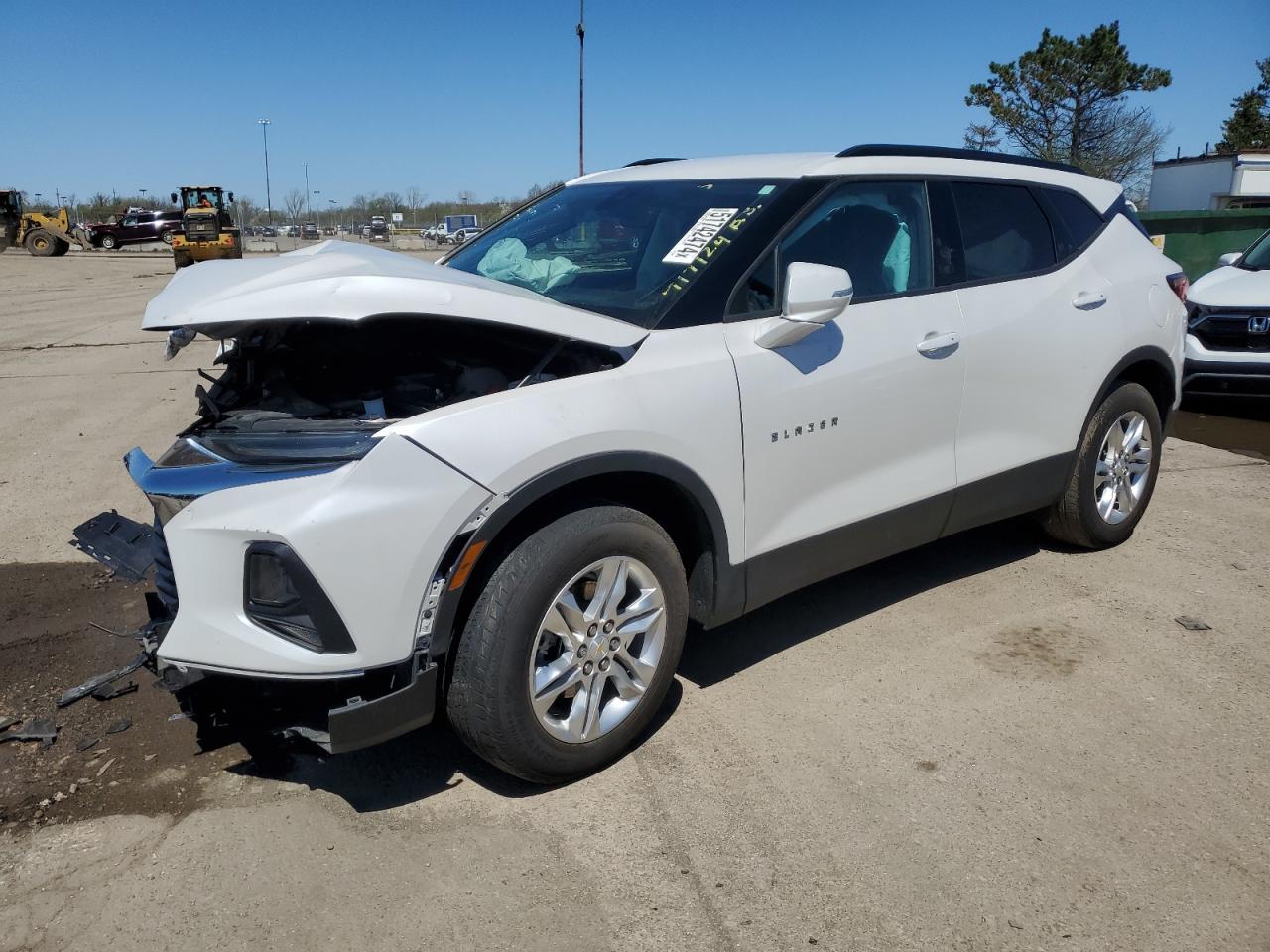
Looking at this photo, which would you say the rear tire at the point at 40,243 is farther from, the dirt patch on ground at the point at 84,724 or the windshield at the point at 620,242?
the windshield at the point at 620,242

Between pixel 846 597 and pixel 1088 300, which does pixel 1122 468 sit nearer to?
pixel 1088 300

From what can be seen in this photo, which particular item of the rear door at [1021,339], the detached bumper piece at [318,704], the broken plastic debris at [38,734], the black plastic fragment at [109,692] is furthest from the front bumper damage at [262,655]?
the rear door at [1021,339]

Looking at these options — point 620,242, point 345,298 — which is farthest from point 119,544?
point 620,242

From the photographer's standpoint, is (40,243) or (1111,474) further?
(40,243)

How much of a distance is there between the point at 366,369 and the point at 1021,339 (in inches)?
105

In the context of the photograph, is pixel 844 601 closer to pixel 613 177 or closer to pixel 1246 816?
pixel 1246 816

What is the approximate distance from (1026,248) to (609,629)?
2.70 meters

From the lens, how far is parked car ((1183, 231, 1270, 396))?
8073 mm

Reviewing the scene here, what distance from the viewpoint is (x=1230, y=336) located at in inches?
325

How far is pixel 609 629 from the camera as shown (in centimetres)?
295

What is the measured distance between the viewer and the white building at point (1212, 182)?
23984 mm

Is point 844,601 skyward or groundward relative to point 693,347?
groundward

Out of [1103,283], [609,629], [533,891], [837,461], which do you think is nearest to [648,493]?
[609,629]

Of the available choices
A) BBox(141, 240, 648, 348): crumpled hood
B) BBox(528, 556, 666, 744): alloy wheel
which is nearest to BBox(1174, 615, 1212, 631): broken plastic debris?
BBox(528, 556, 666, 744): alloy wheel
